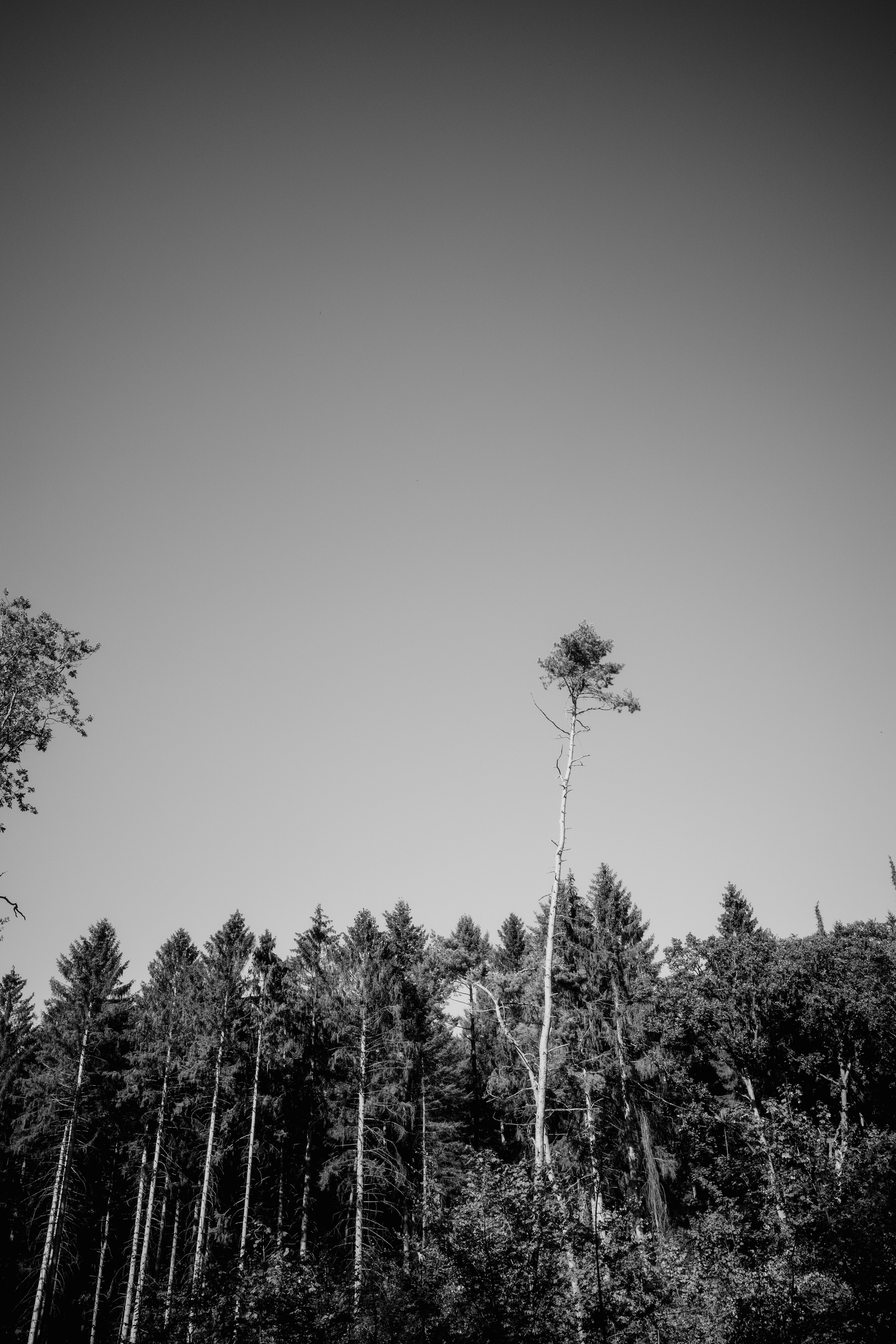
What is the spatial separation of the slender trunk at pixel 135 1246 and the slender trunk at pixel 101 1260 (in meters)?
1.77

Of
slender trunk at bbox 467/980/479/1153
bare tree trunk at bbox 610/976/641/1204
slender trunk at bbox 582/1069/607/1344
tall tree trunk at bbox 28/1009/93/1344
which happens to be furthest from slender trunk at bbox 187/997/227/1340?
slender trunk at bbox 582/1069/607/1344

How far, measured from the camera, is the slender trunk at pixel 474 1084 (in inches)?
1436

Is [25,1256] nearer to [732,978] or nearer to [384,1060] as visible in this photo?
[384,1060]

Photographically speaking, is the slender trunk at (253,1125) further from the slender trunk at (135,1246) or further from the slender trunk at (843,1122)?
the slender trunk at (843,1122)

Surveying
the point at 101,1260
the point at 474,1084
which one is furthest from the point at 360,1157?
the point at 101,1260

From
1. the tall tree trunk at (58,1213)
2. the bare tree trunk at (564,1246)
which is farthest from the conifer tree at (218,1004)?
the bare tree trunk at (564,1246)

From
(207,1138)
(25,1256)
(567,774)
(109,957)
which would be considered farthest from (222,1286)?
(25,1256)

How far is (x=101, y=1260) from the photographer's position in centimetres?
2953

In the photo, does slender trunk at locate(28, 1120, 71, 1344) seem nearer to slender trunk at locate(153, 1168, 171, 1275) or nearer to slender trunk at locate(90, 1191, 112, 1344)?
slender trunk at locate(90, 1191, 112, 1344)

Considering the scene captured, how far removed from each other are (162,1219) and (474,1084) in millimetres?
16011

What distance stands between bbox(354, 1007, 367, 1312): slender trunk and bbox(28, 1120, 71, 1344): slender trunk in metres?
11.0

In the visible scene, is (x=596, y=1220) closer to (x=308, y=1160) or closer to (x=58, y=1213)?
(x=308, y=1160)

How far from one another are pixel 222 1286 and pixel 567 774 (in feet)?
38.2

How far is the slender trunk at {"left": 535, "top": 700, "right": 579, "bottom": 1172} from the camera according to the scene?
13.4m
